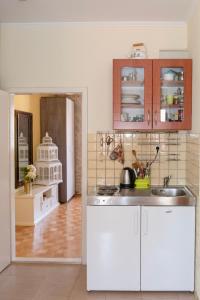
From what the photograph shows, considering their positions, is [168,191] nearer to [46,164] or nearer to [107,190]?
[107,190]

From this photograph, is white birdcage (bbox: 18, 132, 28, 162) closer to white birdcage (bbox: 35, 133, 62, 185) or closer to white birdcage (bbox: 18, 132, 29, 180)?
white birdcage (bbox: 18, 132, 29, 180)

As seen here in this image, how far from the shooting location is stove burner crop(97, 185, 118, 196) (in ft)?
10.6

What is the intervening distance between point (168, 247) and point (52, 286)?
1.13 m

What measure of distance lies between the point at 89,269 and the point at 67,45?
2.25 m

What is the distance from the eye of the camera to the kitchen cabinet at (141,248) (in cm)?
305

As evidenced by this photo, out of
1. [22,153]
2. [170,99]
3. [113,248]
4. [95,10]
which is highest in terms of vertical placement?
[95,10]

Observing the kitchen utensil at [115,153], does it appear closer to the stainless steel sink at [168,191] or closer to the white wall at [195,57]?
the stainless steel sink at [168,191]

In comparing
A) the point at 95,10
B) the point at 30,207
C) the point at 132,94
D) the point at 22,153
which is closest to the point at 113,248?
the point at 132,94

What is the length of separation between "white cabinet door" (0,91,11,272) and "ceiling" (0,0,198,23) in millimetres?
817

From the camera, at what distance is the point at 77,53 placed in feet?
12.3

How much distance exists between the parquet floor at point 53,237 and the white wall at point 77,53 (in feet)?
5.12

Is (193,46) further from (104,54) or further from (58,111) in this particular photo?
(58,111)

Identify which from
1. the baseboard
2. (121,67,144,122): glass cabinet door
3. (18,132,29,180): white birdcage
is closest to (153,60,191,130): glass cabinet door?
(121,67,144,122): glass cabinet door

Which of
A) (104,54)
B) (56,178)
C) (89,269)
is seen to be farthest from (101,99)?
(56,178)
